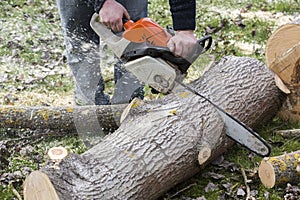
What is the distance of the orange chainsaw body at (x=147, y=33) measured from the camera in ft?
9.90

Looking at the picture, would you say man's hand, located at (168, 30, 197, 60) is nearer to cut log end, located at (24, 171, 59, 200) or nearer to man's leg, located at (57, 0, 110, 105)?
man's leg, located at (57, 0, 110, 105)

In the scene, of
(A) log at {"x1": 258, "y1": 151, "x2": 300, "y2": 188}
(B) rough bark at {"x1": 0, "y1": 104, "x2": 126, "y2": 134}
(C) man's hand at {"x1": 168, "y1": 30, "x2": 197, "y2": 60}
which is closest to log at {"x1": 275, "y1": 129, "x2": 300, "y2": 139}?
(A) log at {"x1": 258, "y1": 151, "x2": 300, "y2": 188}

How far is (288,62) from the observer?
3.62m

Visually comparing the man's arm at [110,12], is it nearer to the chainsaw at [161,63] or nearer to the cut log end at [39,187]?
the chainsaw at [161,63]

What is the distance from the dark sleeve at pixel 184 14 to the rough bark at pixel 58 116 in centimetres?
88

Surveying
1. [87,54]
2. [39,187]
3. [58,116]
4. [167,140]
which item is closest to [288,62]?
[167,140]

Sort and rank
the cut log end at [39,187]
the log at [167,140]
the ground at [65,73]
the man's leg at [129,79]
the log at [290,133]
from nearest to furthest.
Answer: the cut log end at [39,187], the log at [167,140], the ground at [65,73], the log at [290,133], the man's leg at [129,79]

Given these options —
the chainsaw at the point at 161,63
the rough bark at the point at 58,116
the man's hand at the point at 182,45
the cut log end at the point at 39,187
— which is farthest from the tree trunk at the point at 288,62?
the cut log end at the point at 39,187

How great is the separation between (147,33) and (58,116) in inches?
39.8

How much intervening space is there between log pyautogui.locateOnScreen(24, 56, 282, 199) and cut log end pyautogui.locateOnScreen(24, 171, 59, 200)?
0.4 inches

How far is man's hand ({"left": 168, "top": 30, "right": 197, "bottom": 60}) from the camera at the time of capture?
9.68 ft

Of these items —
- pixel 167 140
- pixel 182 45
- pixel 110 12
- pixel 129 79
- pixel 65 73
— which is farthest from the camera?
pixel 65 73

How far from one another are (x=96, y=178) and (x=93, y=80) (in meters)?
1.47

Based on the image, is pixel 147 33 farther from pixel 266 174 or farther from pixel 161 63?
pixel 266 174
